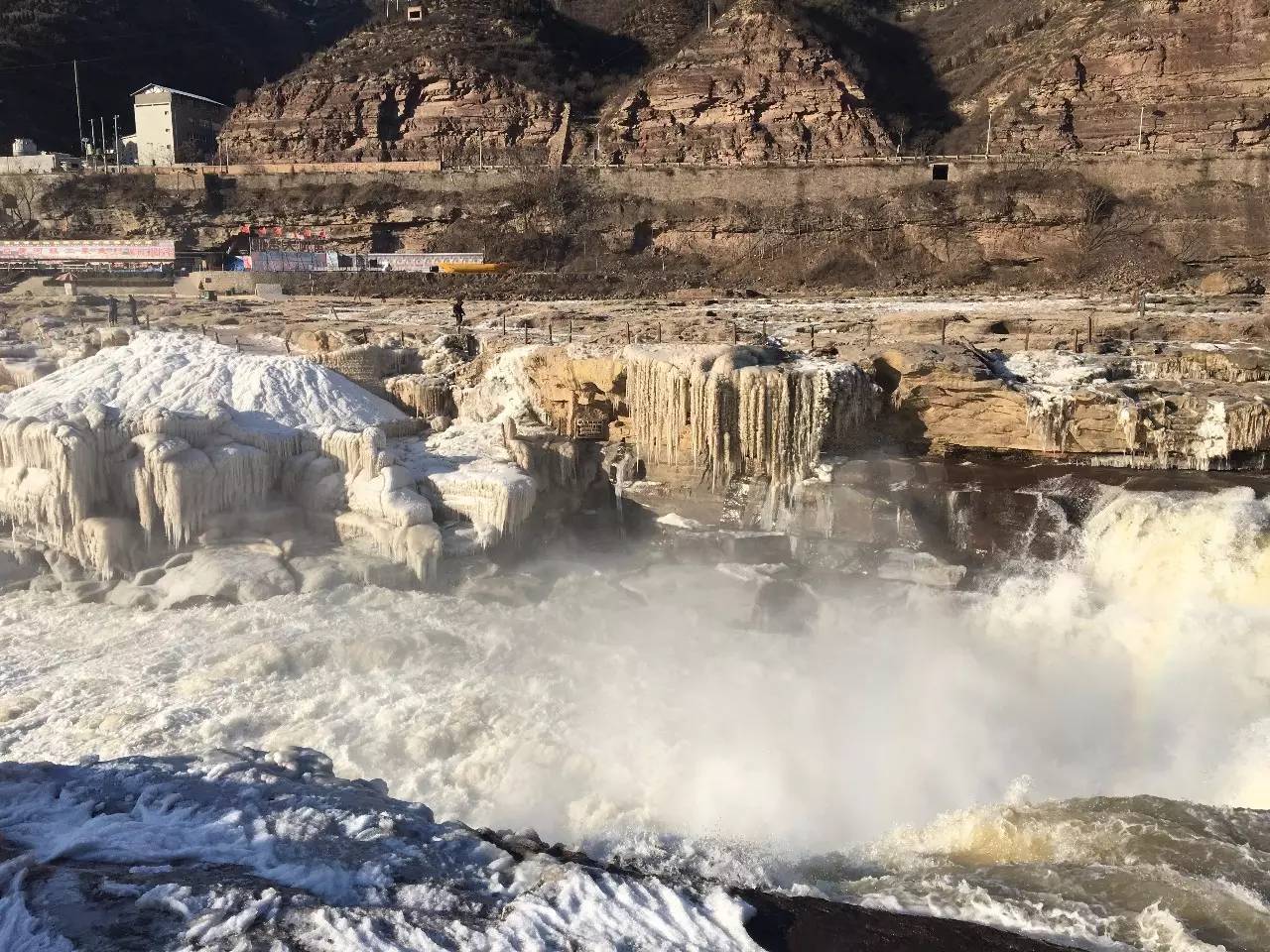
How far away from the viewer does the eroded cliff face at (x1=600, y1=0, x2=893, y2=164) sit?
37.1m

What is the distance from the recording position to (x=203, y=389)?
1346cm

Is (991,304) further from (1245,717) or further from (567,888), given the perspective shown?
(567,888)

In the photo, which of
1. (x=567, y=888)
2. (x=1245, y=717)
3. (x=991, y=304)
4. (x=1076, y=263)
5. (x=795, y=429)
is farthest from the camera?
(x=1076, y=263)

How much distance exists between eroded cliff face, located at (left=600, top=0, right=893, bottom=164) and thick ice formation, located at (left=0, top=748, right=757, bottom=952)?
34.0m

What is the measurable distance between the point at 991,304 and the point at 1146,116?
17.4 m

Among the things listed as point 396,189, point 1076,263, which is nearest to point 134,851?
point 1076,263

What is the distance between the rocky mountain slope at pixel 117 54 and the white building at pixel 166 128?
11.0 meters

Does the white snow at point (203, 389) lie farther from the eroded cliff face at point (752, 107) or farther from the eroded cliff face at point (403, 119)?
the eroded cliff face at point (403, 119)

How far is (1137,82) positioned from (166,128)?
4035cm

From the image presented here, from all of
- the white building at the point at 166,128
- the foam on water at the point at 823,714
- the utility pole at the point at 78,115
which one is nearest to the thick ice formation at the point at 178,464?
the foam on water at the point at 823,714

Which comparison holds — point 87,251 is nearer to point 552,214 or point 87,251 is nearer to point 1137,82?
point 552,214

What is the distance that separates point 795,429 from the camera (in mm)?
13055

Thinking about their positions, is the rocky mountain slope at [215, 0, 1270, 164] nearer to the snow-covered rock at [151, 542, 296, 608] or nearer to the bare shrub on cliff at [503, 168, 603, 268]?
the bare shrub on cliff at [503, 168, 603, 268]

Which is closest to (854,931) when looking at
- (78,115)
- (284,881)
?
(284,881)
